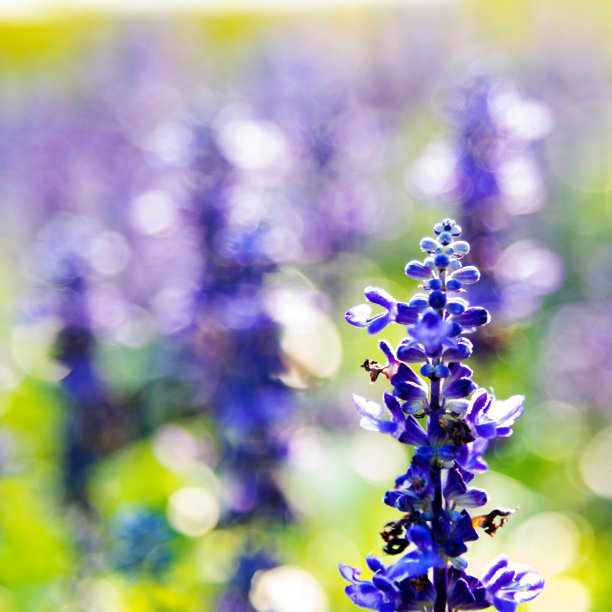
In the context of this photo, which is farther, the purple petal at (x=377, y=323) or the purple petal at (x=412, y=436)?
the purple petal at (x=412, y=436)

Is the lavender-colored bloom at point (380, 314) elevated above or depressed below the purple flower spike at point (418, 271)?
below

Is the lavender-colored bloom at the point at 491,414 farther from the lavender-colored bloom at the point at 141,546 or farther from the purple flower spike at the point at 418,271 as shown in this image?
the lavender-colored bloom at the point at 141,546

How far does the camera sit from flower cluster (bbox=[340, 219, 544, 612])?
6.19ft

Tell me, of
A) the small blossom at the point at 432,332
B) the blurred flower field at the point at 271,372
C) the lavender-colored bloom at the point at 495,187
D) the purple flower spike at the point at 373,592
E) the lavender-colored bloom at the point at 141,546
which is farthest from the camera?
the lavender-colored bloom at the point at 495,187

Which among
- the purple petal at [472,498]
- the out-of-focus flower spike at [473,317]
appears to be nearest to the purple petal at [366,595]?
the purple petal at [472,498]

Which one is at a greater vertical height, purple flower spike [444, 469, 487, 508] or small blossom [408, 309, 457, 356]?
small blossom [408, 309, 457, 356]

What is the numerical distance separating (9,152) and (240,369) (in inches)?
446

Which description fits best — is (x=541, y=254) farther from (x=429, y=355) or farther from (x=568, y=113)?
(x=568, y=113)

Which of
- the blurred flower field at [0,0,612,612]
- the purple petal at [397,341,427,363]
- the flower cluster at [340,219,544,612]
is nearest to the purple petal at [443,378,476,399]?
the flower cluster at [340,219,544,612]

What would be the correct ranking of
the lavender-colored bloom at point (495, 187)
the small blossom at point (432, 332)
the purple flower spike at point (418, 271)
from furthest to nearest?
1. the lavender-colored bloom at point (495, 187)
2. the purple flower spike at point (418, 271)
3. the small blossom at point (432, 332)

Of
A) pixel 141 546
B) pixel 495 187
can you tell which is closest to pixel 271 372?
pixel 141 546

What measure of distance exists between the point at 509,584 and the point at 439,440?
0.44 m

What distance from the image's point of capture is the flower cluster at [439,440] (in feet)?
6.19

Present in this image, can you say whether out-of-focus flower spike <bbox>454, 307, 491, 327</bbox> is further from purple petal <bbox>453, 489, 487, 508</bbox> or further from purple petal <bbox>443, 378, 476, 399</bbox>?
purple petal <bbox>453, 489, 487, 508</bbox>
